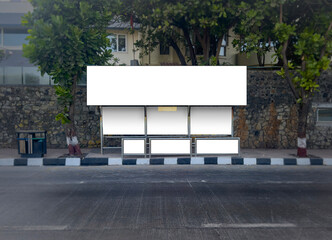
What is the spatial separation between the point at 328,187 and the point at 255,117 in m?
7.29

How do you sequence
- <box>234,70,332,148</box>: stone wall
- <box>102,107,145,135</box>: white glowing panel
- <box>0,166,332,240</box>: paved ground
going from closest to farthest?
1. <box>0,166,332,240</box>: paved ground
2. <box>102,107,145,135</box>: white glowing panel
3. <box>234,70,332,148</box>: stone wall

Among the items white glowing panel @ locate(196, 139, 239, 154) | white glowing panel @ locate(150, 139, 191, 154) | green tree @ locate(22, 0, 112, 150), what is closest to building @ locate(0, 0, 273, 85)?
green tree @ locate(22, 0, 112, 150)

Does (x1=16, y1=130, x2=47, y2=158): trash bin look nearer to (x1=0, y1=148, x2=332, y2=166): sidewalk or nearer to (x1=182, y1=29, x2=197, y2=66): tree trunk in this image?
(x1=0, y1=148, x2=332, y2=166): sidewalk

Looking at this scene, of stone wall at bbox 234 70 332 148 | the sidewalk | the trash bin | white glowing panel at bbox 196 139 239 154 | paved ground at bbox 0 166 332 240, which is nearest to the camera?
paved ground at bbox 0 166 332 240

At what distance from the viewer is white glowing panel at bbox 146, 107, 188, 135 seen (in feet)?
40.1

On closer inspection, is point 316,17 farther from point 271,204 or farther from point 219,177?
point 271,204

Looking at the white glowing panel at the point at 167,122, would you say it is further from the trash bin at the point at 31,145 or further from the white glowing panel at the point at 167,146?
the trash bin at the point at 31,145

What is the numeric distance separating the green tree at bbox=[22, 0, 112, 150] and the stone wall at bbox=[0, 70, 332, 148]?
8.94 feet

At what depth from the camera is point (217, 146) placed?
11828mm

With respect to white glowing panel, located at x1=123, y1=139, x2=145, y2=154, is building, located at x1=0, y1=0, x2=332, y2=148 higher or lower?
higher

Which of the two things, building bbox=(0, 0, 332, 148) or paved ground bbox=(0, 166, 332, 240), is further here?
building bbox=(0, 0, 332, 148)

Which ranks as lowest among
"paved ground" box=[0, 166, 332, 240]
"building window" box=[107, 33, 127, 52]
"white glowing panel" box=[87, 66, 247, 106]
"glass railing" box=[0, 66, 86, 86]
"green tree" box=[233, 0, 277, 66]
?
"paved ground" box=[0, 166, 332, 240]

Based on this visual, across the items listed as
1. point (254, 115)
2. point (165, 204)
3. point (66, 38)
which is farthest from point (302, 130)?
point (66, 38)

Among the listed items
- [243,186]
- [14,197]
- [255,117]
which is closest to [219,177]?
[243,186]
